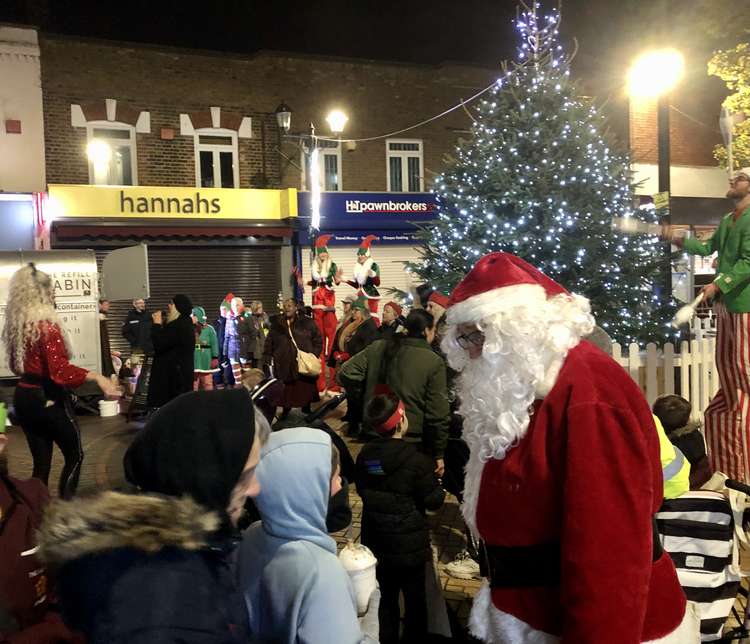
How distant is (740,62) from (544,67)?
17.7 ft

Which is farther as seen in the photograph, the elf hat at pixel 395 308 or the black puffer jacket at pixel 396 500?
the elf hat at pixel 395 308

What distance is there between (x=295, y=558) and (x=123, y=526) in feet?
2.13

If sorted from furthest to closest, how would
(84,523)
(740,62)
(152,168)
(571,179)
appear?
(152,168) → (740,62) → (571,179) → (84,523)

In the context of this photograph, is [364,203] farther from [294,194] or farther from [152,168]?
[152,168]

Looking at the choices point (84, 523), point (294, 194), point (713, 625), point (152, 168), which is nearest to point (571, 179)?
point (713, 625)

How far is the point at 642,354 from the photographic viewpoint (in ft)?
22.4

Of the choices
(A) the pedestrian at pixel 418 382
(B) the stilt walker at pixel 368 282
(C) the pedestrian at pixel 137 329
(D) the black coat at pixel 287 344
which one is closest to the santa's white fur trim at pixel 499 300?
(A) the pedestrian at pixel 418 382

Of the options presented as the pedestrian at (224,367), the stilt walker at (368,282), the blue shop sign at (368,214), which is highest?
the blue shop sign at (368,214)

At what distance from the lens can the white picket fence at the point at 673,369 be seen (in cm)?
669

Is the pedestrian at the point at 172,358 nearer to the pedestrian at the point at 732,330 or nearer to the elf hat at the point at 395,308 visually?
the elf hat at the point at 395,308

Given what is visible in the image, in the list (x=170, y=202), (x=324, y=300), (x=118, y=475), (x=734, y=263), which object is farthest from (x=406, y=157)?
(x=734, y=263)

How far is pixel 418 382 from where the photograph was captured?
189 inches

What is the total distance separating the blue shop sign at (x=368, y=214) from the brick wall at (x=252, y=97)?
63 cm

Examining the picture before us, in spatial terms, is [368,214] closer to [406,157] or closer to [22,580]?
[406,157]
